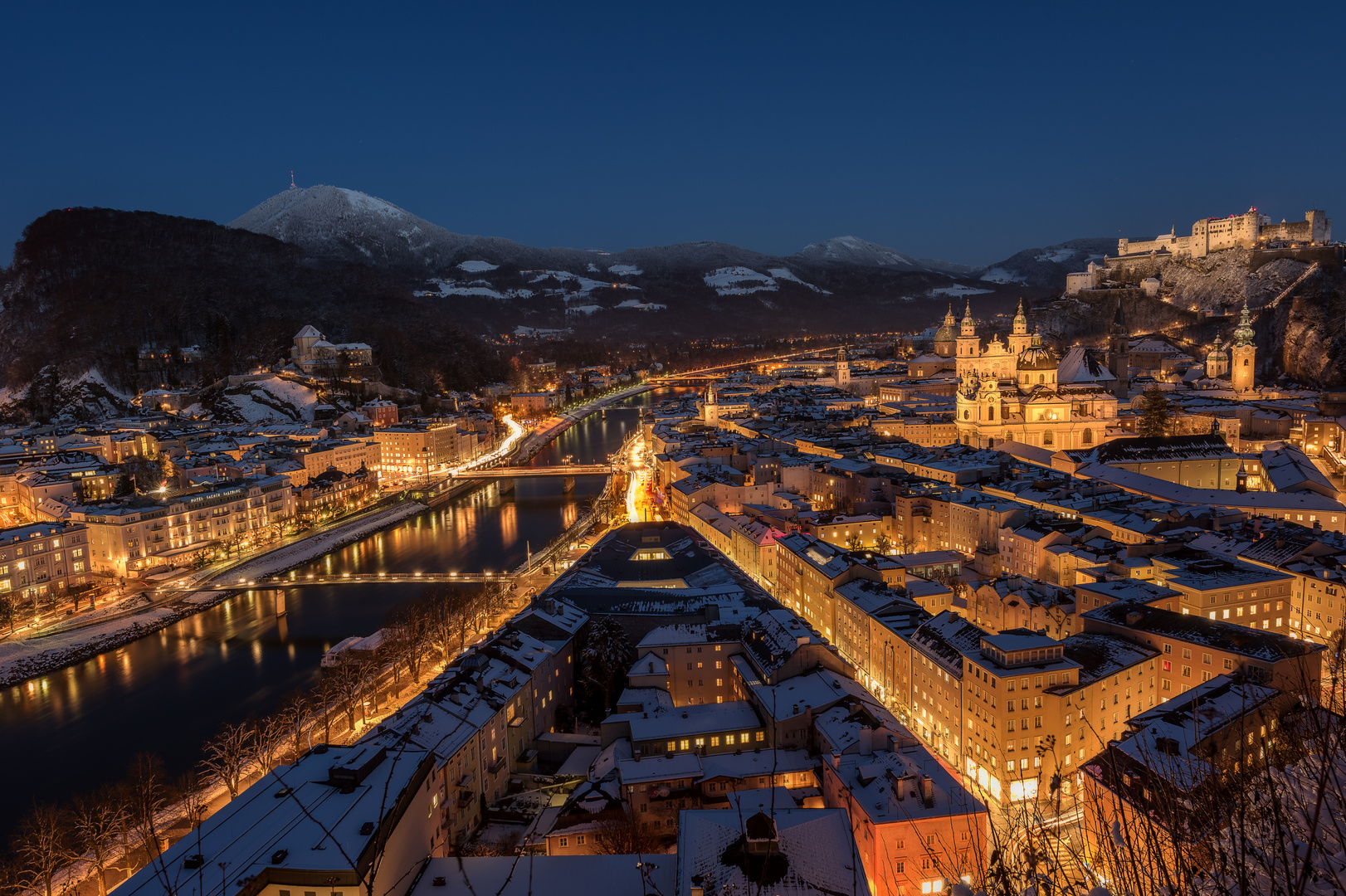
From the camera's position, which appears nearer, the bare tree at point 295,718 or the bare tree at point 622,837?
the bare tree at point 622,837

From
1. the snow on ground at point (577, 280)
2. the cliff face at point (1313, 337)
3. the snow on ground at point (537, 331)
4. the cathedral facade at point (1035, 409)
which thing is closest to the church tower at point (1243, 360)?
the cliff face at point (1313, 337)

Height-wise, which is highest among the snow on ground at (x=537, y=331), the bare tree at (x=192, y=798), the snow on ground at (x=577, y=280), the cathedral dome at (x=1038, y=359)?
the snow on ground at (x=577, y=280)

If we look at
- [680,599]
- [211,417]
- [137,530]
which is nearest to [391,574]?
[137,530]

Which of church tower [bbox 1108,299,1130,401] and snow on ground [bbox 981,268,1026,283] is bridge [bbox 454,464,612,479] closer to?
church tower [bbox 1108,299,1130,401]

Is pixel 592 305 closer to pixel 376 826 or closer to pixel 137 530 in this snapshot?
pixel 137 530

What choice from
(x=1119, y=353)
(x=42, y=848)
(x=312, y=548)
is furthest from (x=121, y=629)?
(x=1119, y=353)

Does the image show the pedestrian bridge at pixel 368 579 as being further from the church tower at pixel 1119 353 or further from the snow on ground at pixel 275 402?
the church tower at pixel 1119 353

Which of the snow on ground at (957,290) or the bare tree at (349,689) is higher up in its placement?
the snow on ground at (957,290)

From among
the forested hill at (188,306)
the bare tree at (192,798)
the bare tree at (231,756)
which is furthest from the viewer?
the forested hill at (188,306)
